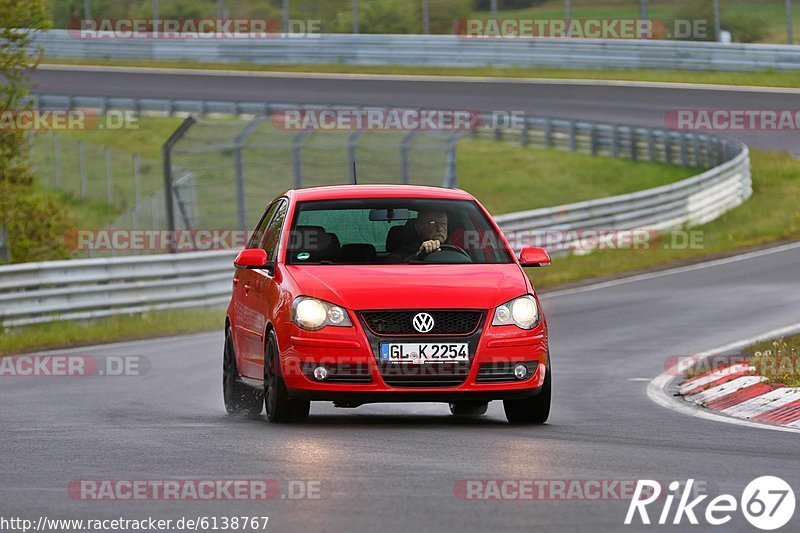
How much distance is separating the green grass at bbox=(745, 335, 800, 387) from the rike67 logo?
15.4 ft

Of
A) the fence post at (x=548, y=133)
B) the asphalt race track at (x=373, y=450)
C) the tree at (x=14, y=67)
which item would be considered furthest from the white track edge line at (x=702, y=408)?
the fence post at (x=548, y=133)

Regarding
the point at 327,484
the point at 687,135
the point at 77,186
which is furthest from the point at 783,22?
the point at 327,484

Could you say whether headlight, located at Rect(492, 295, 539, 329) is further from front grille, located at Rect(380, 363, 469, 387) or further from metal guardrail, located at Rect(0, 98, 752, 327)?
metal guardrail, located at Rect(0, 98, 752, 327)

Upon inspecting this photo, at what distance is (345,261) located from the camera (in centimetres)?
1080

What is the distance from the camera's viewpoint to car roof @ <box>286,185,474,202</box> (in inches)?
446

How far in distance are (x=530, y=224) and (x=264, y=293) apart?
1732 centimetres

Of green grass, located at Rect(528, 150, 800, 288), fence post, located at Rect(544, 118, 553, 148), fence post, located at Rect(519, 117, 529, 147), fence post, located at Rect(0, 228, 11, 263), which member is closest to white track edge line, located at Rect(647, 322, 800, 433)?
green grass, located at Rect(528, 150, 800, 288)

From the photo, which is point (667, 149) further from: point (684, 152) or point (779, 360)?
point (779, 360)

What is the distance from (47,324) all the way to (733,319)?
27.8 ft

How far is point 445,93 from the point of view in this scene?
156 ft

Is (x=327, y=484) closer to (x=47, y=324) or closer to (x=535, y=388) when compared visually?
(x=535, y=388)

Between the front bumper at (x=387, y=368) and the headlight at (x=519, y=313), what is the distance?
2.0 inches

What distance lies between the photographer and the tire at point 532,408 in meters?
10.5

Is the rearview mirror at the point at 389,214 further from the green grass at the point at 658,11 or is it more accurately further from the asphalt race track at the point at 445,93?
the green grass at the point at 658,11
